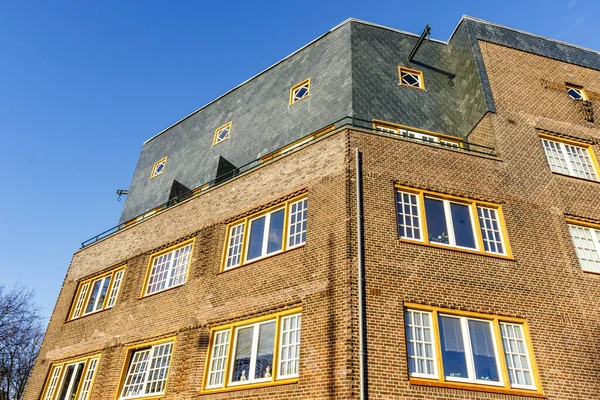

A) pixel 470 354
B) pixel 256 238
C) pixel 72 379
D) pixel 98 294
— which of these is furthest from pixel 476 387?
pixel 98 294

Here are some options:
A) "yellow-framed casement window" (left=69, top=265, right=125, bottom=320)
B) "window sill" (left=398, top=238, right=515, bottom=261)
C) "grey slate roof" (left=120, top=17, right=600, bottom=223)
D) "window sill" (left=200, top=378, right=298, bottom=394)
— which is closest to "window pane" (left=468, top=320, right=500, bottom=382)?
"window sill" (left=398, top=238, right=515, bottom=261)

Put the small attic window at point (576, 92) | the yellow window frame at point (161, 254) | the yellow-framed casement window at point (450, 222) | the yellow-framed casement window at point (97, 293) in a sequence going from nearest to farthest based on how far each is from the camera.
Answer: the yellow-framed casement window at point (450, 222), the yellow window frame at point (161, 254), the yellow-framed casement window at point (97, 293), the small attic window at point (576, 92)

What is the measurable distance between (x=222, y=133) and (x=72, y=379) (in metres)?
11.3

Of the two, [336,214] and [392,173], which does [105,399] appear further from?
[392,173]

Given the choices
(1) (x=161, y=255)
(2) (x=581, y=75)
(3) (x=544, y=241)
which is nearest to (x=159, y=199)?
(1) (x=161, y=255)

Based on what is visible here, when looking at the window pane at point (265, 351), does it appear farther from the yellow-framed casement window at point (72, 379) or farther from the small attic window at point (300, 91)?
the small attic window at point (300, 91)

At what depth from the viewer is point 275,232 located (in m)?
12.7

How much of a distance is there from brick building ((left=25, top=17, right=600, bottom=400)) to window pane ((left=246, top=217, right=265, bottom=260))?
83mm

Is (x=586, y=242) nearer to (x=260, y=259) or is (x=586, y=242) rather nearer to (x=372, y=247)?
(x=372, y=247)

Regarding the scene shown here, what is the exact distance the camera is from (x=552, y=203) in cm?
1323

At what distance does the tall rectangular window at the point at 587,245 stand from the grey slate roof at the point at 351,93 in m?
4.83

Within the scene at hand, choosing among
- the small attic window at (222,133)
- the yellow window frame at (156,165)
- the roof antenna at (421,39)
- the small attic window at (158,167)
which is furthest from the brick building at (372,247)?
the small attic window at (158,167)

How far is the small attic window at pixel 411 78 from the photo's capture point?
54.6 feet

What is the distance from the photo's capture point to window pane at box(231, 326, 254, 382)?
10859 mm
